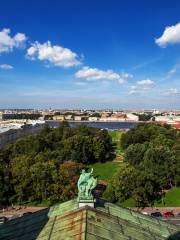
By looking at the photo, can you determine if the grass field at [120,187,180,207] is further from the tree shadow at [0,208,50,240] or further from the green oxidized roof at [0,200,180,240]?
the tree shadow at [0,208,50,240]

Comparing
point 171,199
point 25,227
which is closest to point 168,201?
point 171,199

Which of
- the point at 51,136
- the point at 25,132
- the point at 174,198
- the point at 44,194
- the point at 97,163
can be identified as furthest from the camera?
the point at 25,132

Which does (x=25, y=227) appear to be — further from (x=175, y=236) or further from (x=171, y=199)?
(x=171, y=199)

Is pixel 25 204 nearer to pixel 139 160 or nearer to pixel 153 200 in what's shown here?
pixel 153 200

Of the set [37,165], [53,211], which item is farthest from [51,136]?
[53,211]

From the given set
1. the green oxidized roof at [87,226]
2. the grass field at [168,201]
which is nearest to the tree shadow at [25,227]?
the green oxidized roof at [87,226]

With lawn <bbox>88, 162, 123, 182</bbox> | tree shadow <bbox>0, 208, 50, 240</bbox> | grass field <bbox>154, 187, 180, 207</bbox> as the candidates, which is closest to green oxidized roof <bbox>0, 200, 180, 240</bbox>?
tree shadow <bbox>0, 208, 50, 240</bbox>
